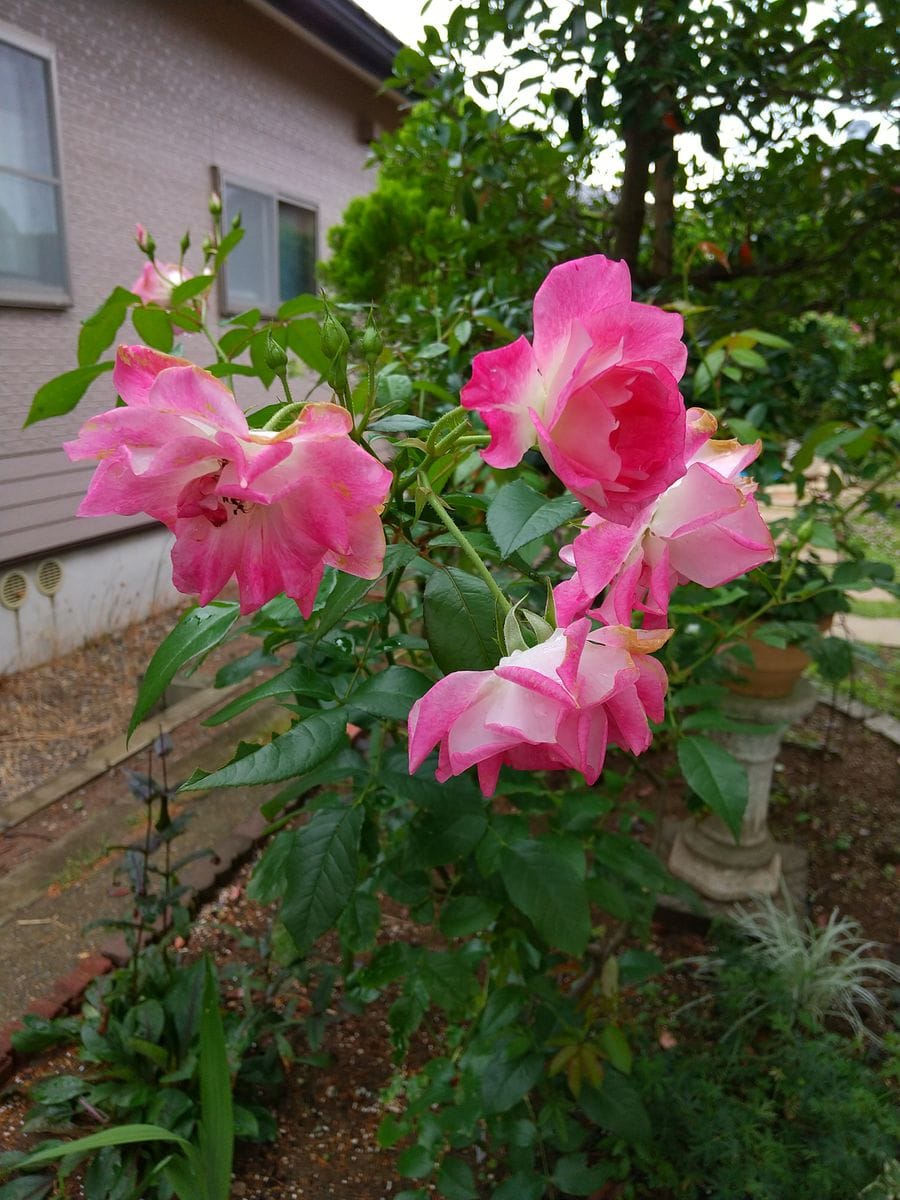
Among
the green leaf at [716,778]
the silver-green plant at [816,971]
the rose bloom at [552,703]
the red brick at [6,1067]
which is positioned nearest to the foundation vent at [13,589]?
the red brick at [6,1067]

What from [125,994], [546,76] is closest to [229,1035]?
[125,994]

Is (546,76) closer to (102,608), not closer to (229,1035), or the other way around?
(229,1035)

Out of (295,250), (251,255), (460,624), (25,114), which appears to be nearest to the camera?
(460,624)

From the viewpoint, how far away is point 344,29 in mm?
4773

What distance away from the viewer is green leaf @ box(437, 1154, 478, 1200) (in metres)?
1.18

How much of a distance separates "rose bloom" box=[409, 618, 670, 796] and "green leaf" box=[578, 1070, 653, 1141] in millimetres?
996

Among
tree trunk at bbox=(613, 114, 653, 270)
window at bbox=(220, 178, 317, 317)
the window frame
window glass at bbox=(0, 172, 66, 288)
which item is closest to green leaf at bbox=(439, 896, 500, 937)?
tree trunk at bbox=(613, 114, 653, 270)

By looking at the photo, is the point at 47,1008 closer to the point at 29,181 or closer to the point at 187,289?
the point at 187,289

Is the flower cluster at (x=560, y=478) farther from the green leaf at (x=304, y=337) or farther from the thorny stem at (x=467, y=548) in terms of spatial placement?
the green leaf at (x=304, y=337)

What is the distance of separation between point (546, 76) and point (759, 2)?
40cm

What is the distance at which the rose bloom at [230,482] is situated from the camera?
Result: 0.44 meters

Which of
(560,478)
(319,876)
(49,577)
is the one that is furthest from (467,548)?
(49,577)

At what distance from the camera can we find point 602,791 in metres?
1.53

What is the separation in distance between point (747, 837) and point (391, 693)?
5.98ft
